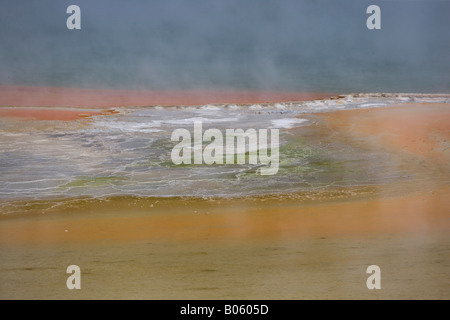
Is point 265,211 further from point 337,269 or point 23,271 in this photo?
Result: point 23,271

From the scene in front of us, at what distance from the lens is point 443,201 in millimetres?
2885

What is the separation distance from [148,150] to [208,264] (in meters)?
1.80

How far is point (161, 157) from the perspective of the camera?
12.1ft

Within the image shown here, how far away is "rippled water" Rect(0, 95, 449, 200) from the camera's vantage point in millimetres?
3215

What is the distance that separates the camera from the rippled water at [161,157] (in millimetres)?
3215

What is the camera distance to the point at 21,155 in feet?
11.7

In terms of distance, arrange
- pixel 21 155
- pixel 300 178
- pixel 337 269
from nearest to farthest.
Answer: pixel 337 269, pixel 300 178, pixel 21 155

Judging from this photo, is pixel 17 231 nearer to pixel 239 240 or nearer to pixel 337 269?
pixel 239 240
